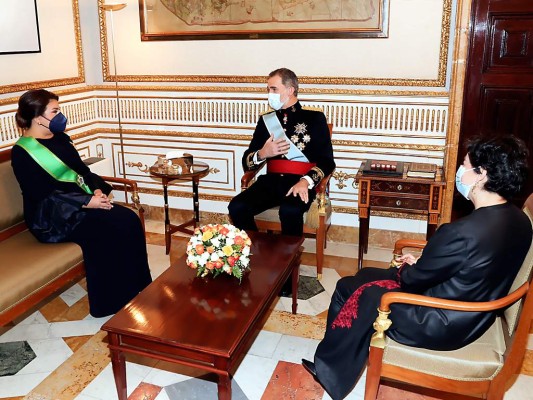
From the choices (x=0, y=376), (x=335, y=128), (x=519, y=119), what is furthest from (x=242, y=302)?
(x=519, y=119)

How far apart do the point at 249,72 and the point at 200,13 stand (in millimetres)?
647

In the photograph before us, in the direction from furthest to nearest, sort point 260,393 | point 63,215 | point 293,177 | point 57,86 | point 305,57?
point 57,86 < point 305,57 < point 293,177 < point 63,215 < point 260,393

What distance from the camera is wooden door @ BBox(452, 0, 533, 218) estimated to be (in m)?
3.91

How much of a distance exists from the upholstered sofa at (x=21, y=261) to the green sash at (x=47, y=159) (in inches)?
12.5

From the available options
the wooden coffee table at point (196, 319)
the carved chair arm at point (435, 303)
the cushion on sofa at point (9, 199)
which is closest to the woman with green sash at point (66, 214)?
the cushion on sofa at point (9, 199)

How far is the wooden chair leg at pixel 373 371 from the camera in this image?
85.9 inches

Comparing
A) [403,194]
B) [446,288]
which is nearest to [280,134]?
[403,194]

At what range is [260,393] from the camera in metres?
2.60

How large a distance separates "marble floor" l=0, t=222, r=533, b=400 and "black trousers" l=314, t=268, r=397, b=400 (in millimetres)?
230

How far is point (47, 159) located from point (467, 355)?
263cm

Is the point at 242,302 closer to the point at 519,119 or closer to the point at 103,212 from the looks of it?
the point at 103,212

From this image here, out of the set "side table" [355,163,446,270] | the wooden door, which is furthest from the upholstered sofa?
the wooden door

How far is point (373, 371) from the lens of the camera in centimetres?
221

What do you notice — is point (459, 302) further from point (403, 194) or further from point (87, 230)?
point (87, 230)
